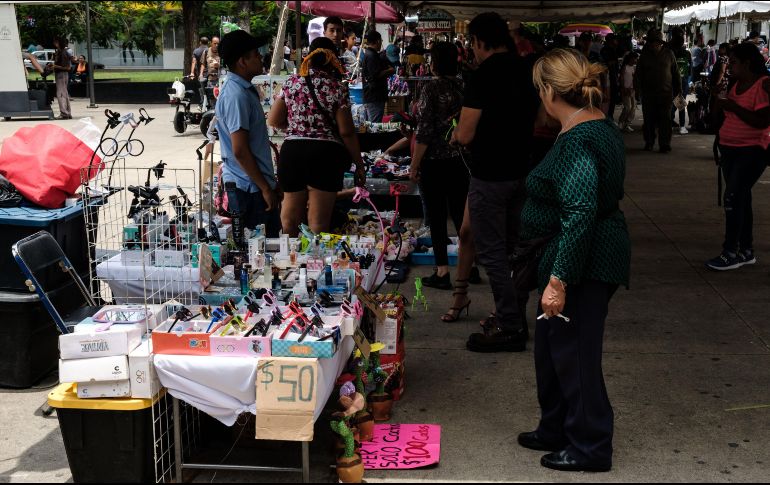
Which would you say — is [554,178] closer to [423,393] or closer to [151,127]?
[423,393]

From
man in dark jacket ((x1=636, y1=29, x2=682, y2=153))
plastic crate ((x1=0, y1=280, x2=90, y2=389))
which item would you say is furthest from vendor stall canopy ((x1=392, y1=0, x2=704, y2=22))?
plastic crate ((x1=0, y1=280, x2=90, y2=389))

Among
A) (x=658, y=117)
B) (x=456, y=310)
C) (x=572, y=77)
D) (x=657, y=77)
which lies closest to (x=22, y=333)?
(x=456, y=310)

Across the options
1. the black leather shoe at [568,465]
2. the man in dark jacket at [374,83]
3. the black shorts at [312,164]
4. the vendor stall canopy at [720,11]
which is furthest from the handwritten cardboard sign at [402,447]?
the vendor stall canopy at [720,11]

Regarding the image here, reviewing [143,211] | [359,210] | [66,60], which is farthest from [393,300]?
[66,60]

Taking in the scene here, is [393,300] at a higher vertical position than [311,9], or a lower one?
lower

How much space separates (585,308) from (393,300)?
136 centimetres

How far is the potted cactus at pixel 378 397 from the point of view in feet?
14.6

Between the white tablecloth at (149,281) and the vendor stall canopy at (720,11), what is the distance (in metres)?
15.4

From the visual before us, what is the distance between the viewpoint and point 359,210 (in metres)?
8.48

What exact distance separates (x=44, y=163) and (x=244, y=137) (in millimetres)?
1128

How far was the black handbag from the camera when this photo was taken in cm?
380

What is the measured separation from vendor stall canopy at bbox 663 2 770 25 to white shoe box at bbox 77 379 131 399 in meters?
16.0

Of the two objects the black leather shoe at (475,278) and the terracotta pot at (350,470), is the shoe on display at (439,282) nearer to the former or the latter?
the black leather shoe at (475,278)

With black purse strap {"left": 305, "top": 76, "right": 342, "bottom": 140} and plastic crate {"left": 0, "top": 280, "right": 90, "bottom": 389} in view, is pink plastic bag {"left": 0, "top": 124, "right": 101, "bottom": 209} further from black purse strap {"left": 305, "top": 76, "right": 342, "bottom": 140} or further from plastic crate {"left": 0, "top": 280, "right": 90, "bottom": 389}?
black purse strap {"left": 305, "top": 76, "right": 342, "bottom": 140}
